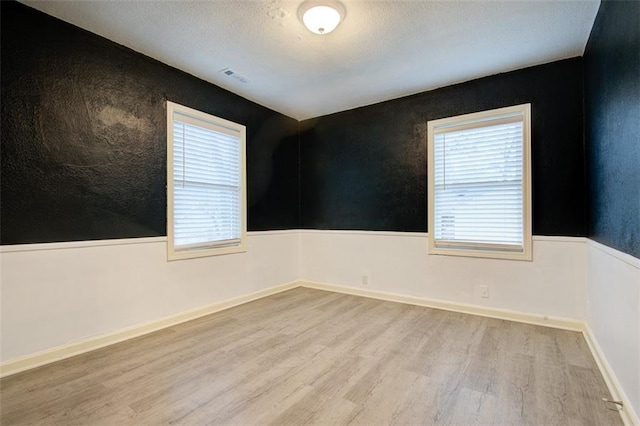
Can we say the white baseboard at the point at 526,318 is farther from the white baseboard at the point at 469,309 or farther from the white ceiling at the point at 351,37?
the white ceiling at the point at 351,37

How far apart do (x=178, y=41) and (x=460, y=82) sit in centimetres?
291

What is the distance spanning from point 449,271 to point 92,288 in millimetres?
3460

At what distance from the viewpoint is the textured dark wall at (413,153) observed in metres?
2.82

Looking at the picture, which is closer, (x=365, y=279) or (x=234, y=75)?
(x=234, y=75)

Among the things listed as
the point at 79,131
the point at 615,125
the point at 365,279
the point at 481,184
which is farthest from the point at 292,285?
the point at 615,125

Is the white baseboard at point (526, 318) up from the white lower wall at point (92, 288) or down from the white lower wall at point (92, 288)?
down

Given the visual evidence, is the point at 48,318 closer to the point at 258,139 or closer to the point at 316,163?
the point at 258,139

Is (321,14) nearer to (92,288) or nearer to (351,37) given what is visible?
(351,37)

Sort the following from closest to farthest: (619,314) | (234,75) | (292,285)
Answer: (619,314) → (234,75) → (292,285)

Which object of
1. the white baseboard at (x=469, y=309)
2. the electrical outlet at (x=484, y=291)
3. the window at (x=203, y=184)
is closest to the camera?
the white baseboard at (x=469, y=309)

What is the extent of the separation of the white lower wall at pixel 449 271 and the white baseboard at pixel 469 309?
0.14ft

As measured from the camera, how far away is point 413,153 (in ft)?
12.0

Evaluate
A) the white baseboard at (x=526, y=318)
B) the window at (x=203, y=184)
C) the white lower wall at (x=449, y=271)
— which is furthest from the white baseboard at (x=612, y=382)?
the window at (x=203, y=184)

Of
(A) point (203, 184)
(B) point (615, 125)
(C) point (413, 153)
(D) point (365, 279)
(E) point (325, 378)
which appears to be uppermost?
(C) point (413, 153)
